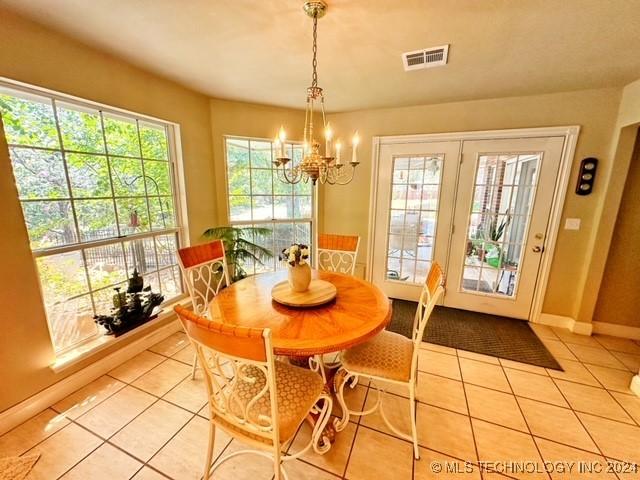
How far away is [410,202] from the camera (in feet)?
10.2

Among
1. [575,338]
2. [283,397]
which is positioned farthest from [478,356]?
[283,397]

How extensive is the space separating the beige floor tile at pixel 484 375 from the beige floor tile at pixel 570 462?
430mm

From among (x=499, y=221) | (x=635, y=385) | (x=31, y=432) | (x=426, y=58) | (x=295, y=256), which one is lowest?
(x=31, y=432)

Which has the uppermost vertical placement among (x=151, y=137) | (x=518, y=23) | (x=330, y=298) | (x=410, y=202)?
(x=518, y=23)

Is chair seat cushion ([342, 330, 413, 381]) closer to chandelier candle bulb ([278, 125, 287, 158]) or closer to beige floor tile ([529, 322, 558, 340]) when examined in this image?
chandelier candle bulb ([278, 125, 287, 158])

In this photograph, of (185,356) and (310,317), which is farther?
(185,356)

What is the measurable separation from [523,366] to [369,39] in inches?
108

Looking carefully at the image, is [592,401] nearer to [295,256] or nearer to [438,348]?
[438,348]

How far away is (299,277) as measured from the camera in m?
1.61

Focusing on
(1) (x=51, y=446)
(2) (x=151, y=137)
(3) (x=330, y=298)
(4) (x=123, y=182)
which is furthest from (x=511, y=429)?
(2) (x=151, y=137)

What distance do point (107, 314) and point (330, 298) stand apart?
1901 mm

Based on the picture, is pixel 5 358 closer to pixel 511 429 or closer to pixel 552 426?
pixel 511 429

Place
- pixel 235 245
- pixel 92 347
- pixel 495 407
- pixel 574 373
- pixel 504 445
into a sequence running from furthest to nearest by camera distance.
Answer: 1. pixel 235 245
2. pixel 574 373
3. pixel 92 347
4. pixel 495 407
5. pixel 504 445

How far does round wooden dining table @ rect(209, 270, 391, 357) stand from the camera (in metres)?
1.17
